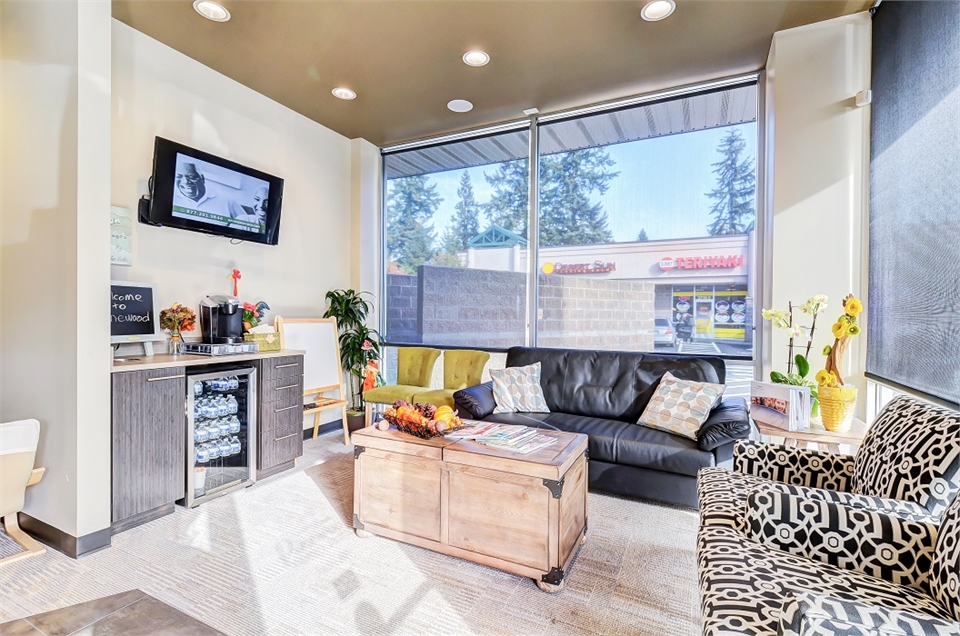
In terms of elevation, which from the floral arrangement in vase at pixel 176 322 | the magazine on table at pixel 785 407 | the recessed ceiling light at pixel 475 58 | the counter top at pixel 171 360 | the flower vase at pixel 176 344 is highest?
the recessed ceiling light at pixel 475 58

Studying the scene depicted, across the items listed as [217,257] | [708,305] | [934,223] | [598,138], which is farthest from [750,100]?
[217,257]

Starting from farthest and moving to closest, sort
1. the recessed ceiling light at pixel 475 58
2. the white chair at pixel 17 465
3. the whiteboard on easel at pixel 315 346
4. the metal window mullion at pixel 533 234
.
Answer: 1. the metal window mullion at pixel 533 234
2. the whiteboard on easel at pixel 315 346
3. the recessed ceiling light at pixel 475 58
4. the white chair at pixel 17 465

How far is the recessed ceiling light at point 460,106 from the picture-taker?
4.00 meters

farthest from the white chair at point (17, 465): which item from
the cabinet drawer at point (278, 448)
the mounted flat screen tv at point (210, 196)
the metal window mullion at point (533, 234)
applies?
the metal window mullion at point (533, 234)

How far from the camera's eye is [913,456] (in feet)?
4.79

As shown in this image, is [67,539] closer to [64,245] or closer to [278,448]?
[278,448]

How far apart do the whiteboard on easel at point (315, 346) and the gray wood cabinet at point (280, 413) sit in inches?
15.6

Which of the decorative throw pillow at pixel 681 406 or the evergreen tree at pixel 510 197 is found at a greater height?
the evergreen tree at pixel 510 197

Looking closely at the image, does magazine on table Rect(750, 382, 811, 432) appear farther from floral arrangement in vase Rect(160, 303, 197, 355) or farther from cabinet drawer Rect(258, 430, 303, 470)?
floral arrangement in vase Rect(160, 303, 197, 355)

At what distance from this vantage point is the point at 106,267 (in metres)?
2.35

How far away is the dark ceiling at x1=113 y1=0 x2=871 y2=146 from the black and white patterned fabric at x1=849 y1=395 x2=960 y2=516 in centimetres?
248

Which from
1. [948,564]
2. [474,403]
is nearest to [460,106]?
[474,403]

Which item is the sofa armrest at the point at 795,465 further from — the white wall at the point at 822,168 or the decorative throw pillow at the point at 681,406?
the white wall at the point at 822,168

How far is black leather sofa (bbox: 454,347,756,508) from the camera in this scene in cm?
274
